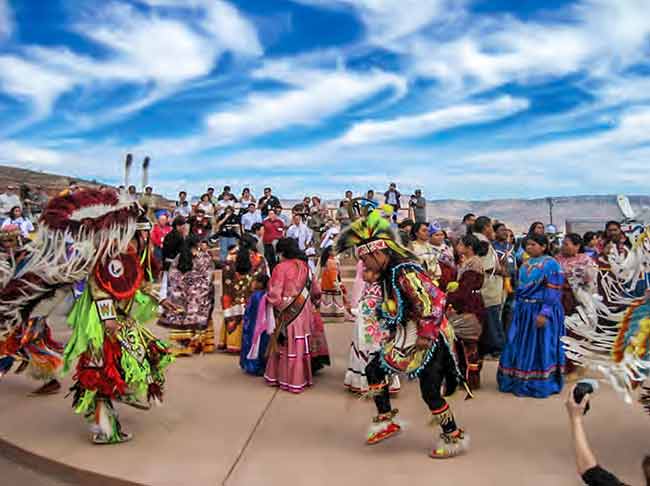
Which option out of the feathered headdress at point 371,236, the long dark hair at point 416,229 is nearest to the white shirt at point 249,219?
the long dark hair at point 416,229

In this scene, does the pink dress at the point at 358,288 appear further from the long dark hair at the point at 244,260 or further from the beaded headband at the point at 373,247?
the long dark hair at the point at 244,260

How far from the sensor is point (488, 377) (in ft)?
24.4

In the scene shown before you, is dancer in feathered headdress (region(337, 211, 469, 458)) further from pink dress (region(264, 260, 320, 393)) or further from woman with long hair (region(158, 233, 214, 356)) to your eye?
woman with long hair (region(158, 233, 214, 356))

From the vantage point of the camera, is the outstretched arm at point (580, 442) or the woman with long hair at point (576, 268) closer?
the outstretched arm at point (580, 442)

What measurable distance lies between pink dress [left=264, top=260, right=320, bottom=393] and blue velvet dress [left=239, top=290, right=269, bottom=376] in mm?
629

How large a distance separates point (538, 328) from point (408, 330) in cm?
225

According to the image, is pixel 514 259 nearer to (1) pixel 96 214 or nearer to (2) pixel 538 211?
(1) pixel 96 214

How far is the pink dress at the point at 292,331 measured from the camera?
22.4 ft

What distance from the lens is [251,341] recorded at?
7.70 metres

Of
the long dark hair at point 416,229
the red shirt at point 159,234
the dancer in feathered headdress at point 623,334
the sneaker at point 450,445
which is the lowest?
the sneaker at point 450,445

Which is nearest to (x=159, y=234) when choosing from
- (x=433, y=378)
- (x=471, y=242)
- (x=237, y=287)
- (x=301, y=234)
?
(x=301, y=234)

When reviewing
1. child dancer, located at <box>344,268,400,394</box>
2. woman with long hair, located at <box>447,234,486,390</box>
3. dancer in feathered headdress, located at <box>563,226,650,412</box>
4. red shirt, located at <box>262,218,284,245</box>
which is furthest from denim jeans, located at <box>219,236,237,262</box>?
dancer in feathered headdress, located at <box>563,226,650,412</box>

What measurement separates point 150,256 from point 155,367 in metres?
0.95

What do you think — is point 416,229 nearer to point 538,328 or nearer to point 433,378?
point 538,328
